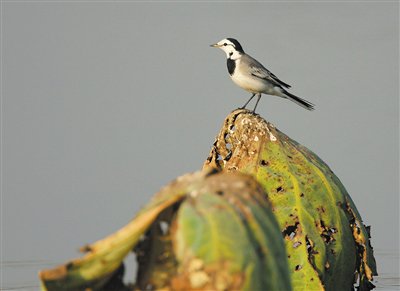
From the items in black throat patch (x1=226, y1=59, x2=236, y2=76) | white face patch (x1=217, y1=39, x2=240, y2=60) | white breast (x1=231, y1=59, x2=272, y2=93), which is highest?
white face patch (x1=217, y1=39, x2=240, y2=60)

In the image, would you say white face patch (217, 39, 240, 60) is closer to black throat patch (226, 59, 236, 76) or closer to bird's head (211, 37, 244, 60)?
bird's head (211, 37, 244, 60)

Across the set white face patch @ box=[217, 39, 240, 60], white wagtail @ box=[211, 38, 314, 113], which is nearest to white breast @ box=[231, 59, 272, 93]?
white wagtail @ box=[211, 38, 314, 113]

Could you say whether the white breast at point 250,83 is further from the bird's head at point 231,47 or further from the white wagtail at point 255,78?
the bird's head at point 231,47

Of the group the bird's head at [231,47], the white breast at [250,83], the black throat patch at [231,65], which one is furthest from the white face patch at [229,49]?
the white breast at [250,83]

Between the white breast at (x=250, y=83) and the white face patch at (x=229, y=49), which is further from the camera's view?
the white face patch at (x=229, y=49)

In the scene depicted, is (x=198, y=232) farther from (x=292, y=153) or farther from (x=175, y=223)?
(x=292, y=153)

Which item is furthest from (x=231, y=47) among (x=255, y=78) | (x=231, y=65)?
(x=255, y=78)

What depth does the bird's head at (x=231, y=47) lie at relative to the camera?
1633cm

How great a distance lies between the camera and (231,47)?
657 inches

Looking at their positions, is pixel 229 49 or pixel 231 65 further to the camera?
pixel 229 49

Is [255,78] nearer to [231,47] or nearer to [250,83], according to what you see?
[250,83]

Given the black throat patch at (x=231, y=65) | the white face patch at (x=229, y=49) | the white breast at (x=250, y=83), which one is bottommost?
the white breast at (x=250, y=83)

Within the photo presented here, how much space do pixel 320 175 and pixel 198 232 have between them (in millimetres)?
4592

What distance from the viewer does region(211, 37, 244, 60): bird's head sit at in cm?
1633
